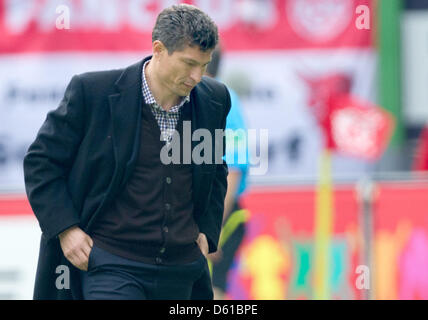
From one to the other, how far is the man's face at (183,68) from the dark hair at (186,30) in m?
0.02

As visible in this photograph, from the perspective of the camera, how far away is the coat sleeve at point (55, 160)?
3.99 meters

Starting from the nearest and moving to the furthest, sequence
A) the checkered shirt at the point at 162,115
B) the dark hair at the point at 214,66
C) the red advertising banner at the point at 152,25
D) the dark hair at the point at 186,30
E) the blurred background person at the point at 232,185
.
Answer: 1. the dark hair at the point at 186,30
2. the checkered shirt at the point at 162,115
3. the blurred background person at the point at 232,185
4. the dark hair at the point at 214,66
5. the red advertising banner at the point at 152,25

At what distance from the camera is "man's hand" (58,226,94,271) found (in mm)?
4035

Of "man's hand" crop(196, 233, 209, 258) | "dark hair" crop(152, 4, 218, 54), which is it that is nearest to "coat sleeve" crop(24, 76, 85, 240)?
"dark hair" crop(152, 4, 218, 54)

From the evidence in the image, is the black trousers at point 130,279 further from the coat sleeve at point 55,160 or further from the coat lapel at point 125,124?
the coat lapel at point 125,124

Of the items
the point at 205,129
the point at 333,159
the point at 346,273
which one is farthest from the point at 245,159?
the point at 333,159

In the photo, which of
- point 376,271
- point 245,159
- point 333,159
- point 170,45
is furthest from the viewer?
point 333,159

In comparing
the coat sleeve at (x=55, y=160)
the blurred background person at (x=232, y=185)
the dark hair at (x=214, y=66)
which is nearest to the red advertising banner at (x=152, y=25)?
the blurred background person at (x=232, y=185)

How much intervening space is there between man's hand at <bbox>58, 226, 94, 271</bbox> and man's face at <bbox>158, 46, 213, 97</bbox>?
684 millimetres

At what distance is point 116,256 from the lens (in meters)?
4.05

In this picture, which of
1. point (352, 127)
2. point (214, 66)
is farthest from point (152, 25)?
point (214, 66)

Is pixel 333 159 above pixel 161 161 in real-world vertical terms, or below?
above

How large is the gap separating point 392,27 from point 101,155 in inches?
282

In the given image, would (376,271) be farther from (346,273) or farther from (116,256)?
(116,256)
